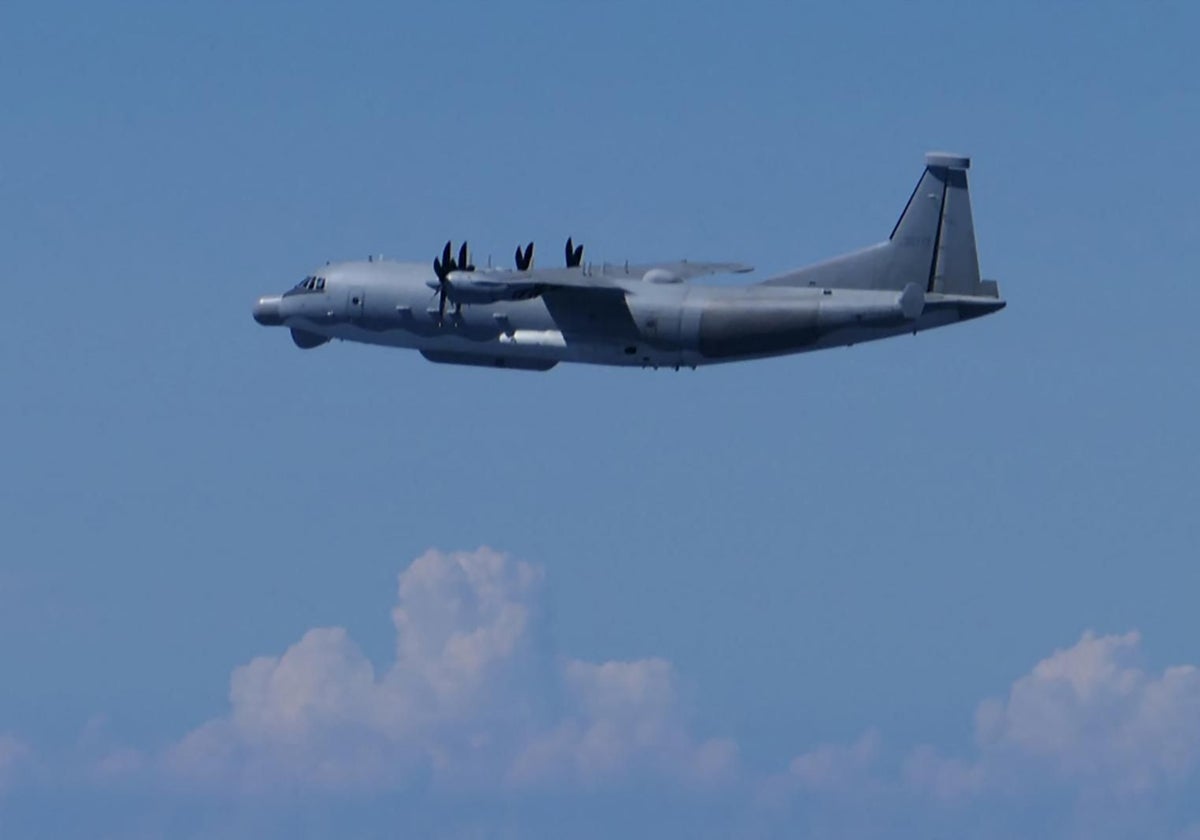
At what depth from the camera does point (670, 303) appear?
83875 millimetres

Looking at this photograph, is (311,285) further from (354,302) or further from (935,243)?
(935,243)

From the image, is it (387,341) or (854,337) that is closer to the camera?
(854,337)

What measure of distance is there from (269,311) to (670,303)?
668 inches

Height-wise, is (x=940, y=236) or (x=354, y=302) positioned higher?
(x=354, y=302)

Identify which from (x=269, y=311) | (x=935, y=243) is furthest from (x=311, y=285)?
(x=935, y=243)

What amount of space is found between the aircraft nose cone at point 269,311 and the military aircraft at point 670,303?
A: 10.4 ft

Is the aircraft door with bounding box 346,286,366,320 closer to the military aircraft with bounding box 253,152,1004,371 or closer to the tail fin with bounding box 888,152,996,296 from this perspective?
the military aircraft with bounding box 253,152,1004,371

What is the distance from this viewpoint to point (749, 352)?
3268 inches

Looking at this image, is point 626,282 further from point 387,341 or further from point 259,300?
point 259,300

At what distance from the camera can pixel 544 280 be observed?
8444cm

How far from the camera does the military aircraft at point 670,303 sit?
8181cm

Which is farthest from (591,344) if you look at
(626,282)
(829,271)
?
(829,271)

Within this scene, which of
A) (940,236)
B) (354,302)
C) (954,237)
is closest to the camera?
(954,237)

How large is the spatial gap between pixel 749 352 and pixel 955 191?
8138mm
